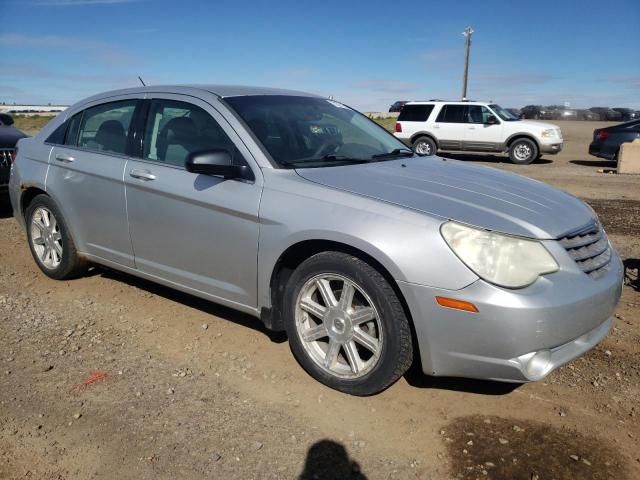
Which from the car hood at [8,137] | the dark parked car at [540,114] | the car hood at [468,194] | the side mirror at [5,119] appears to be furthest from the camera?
the dark parked car at [540,114]

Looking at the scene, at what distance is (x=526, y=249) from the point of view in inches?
109

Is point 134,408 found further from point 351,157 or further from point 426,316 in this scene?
point 351,157

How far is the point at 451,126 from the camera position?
58.0 ft

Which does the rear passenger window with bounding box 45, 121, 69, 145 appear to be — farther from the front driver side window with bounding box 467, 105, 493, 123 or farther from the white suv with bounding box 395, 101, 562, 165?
the front driver side window with bounding box 467, 105, 493, 123

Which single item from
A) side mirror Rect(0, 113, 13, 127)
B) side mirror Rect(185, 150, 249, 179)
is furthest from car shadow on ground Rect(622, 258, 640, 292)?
side mirror Rect(0, 113, 13, 127)

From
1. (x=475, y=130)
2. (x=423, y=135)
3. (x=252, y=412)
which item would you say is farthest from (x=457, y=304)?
(x=423, y=135)

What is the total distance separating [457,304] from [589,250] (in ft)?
3.08

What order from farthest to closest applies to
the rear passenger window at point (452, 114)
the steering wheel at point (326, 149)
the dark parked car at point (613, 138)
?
the rear passenger window at point (452, 114)
the dark parked car at point (613, 138)
the steering wheel at point (326, 149)

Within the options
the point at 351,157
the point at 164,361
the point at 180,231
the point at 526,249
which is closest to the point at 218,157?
the point at 180,231

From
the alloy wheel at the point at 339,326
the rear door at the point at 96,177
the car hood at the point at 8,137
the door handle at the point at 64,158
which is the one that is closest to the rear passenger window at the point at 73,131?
the rear door at the point at 96,177

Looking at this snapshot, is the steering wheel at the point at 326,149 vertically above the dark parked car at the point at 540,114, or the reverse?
the dark parked car at the point at 540,114

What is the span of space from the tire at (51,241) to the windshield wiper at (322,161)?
89.9 inches

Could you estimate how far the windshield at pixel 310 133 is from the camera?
12.0 ft

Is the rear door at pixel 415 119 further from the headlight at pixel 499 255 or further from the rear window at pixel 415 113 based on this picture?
the headlight at pixel 499 255
